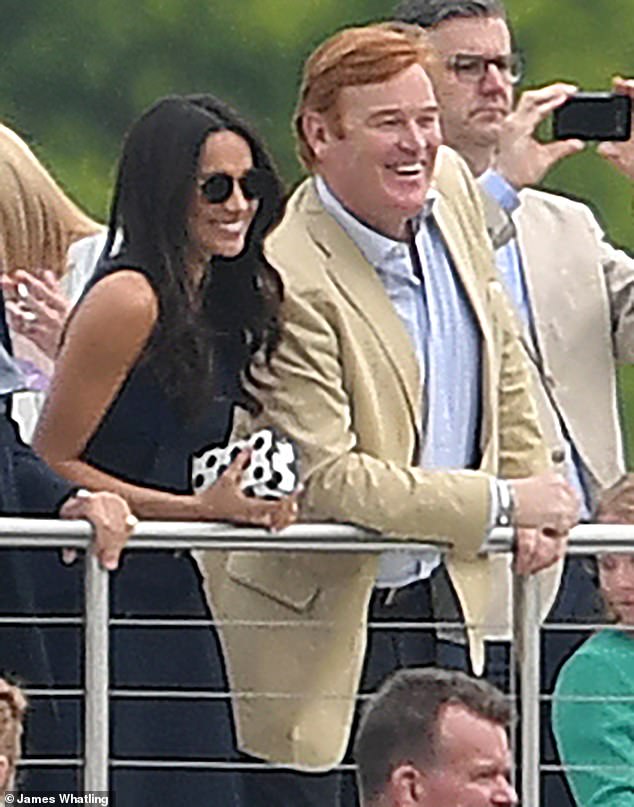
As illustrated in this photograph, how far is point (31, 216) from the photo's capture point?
4492 millimetres

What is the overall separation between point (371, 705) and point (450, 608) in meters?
0.18

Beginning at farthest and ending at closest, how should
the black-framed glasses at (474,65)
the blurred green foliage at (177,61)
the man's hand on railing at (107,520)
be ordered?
the blurred green foliage at (177,61) → the black-framed glasses at (474,65) → the man's hand on railing at (107,520)

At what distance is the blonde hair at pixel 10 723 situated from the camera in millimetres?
4098

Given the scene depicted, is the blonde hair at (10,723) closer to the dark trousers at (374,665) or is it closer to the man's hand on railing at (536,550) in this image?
the dark trousers at (374,665)

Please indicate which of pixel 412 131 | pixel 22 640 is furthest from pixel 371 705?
pixel 412 131

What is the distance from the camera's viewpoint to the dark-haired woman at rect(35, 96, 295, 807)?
420cm

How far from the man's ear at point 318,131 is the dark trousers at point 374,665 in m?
0.55

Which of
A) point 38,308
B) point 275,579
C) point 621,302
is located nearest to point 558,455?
point 621,302

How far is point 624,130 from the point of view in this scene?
182 inches

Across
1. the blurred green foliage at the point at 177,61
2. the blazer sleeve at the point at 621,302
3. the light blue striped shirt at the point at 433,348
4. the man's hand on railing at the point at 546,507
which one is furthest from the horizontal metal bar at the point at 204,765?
the blurred green foliage at the point at 177,61

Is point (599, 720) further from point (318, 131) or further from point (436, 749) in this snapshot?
point (318, 131)

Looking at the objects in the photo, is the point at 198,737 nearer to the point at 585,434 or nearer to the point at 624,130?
the point at 585,434

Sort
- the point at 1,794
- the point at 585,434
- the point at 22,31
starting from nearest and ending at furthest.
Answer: the point at 1,794
the point at 585,434
the point at 22,31

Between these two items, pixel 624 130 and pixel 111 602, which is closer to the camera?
pixel 111 602
